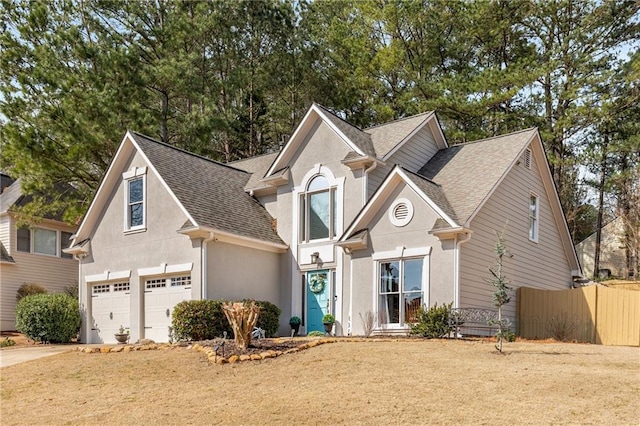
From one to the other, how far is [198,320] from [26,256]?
17708 mm

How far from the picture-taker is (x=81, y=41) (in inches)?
1086

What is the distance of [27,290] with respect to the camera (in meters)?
30.0

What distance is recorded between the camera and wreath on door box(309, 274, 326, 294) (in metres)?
20.6

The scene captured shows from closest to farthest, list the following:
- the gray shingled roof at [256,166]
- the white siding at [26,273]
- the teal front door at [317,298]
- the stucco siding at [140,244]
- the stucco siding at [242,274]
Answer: the stucco siding at [242,274]
the stucco siding at [140,244]
the teal front door at [317,298]
the gray shingled roof at [256,166]
the white siding at [26,273]

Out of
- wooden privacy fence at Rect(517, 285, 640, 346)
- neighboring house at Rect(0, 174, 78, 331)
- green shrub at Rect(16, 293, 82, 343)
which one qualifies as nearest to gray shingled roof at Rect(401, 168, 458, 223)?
wooden privacy fence at Rect(517, 285, 640, 346)

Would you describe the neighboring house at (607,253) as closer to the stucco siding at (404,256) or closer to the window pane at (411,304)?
the window pane at (411,304)

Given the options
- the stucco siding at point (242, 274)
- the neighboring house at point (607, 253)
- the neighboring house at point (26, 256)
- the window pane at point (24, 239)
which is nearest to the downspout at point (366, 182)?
the stucco siding at point (242, 274)

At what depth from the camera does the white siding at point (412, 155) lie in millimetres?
20266

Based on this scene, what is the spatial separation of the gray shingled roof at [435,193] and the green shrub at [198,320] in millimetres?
7064

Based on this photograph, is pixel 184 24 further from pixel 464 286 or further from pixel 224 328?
pixel 464 286

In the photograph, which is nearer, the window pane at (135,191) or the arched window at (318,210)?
the arched window at (318,210)

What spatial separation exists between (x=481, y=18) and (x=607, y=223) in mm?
15668

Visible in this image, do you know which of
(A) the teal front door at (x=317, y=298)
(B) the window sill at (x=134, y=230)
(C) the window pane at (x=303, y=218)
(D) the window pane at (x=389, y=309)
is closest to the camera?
(D) the window pane at (x=389, y=309)

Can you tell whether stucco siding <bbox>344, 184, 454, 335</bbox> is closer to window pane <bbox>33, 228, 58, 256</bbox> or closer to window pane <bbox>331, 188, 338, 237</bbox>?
window pane <bbox>331, 188, 338, 237</bbox>
